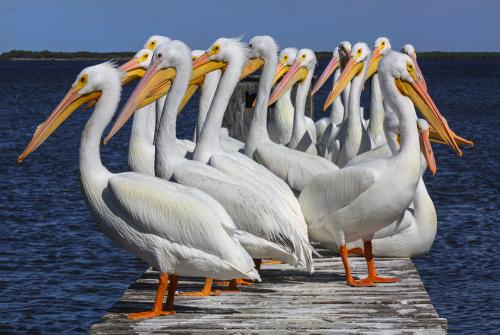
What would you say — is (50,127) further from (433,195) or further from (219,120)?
(433,195)

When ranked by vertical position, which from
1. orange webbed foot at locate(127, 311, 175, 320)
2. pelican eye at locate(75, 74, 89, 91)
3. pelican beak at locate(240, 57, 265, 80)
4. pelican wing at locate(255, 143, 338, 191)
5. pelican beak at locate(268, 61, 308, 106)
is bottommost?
orange webbed foot at locate(127, 311, 175, 320)

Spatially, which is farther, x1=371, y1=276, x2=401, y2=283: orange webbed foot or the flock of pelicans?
x1=371, y1=276, x2=401, y2=283: orange webbed foot

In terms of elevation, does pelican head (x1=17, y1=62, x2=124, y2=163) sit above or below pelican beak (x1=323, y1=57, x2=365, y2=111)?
above

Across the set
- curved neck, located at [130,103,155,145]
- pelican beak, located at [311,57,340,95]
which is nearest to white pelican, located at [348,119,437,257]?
curved neck, located at [130,103,155,145]

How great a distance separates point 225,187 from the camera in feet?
19.6

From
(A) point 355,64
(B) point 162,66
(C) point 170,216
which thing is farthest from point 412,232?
(A) point 355,64

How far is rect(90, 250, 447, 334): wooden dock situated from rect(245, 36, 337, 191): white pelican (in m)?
0.84

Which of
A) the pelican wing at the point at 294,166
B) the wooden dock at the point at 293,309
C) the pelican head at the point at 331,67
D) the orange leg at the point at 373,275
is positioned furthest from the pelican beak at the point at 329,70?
the orange leg at the point at 373,275

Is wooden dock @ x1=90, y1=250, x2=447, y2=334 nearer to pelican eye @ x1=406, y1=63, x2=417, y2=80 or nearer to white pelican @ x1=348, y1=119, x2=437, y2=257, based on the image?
white pelican @ x1=348, y1=119, x2=437, y2=257

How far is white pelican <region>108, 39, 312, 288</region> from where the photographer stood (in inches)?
231

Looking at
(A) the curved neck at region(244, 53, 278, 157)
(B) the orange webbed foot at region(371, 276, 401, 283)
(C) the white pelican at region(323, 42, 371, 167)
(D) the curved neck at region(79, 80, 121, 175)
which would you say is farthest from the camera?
(C) the white pelican at region(323, 42, 371, 167)

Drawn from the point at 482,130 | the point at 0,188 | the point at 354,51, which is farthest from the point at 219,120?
the point at 482,130

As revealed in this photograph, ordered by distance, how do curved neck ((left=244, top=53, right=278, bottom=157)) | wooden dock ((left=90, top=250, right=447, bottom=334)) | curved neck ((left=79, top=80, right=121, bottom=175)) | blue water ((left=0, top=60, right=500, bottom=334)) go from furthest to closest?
blue water ((left=0, top=60, right=500, bottom=334)) < curved neck ((left=244, top=53, right=278, bottom=157)) < curved neck ((left=79, top=80, right=121, bottom=175)) < wooden dock ((left=90, top=250, right=447, bottom=334))

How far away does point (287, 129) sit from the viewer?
1088 centimetres
